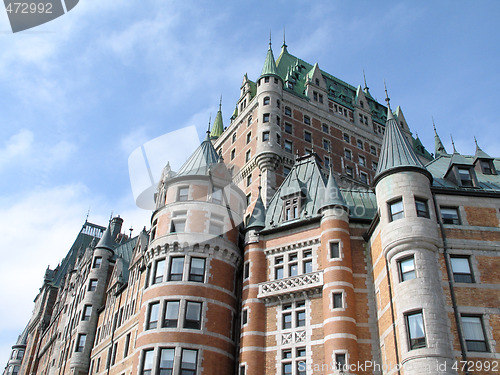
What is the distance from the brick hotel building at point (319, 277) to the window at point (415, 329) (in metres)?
0.05

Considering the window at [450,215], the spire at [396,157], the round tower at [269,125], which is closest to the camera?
the window at [450,215]

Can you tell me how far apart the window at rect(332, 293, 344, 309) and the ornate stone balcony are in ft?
4.13

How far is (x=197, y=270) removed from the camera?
36.9m

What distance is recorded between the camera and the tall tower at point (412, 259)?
25.8m

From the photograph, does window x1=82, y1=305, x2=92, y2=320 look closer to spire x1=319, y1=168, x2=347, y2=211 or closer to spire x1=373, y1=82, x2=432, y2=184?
spire x1=319, y1=168, x2=347, y2=211

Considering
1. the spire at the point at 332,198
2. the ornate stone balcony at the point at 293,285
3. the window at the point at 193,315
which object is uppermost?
the spire at the point at 332,198

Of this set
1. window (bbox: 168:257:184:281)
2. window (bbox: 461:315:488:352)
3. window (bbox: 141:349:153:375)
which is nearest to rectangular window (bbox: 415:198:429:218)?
window (bbox: 461:315:488:352)

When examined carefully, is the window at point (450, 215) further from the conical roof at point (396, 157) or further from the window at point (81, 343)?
the window at point (81, 343)

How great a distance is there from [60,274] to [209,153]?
2470 inches

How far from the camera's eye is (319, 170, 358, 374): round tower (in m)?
30.4

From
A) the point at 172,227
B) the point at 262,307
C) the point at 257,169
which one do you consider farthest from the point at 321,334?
the point at 257,169

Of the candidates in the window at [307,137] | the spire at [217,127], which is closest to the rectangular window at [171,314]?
the window at [307,137]

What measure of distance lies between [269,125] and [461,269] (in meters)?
33.7

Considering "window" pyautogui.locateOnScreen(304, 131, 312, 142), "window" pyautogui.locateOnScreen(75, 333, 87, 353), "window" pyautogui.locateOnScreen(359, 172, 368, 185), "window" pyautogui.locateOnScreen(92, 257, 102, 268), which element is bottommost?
"window" pyautogui.locateOnScreen(75, 333, 87, 353)
